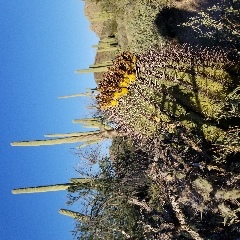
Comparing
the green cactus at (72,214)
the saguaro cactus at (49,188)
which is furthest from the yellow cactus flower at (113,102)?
the saguaro cactus at (49,188)

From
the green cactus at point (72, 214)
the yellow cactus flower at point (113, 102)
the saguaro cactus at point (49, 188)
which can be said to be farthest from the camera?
the saguaro cactus at point (49, 188)

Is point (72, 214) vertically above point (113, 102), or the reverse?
point (113, 102)

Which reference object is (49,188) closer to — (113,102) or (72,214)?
(72,214)

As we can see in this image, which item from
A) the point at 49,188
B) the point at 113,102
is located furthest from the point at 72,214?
the point at 113,102

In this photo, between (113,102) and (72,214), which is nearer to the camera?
(113,102)

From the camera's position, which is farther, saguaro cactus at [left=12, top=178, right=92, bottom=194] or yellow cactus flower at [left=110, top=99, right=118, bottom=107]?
saguaro cactus at [left=12, top=178, right=92, bottom=194]

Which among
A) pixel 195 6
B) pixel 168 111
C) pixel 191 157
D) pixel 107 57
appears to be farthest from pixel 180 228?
pixel 107 57

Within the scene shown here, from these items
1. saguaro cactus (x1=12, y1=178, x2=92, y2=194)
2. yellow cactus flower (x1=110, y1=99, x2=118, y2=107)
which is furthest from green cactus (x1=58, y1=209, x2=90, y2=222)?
yellow cactus flower (x1=110, y1=99, x2=118, y2=107)

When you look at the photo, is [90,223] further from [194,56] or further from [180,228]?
[194,56]

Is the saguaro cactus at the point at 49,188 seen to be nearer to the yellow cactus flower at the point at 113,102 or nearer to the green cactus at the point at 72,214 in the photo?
the green cactus at the point at 72,214

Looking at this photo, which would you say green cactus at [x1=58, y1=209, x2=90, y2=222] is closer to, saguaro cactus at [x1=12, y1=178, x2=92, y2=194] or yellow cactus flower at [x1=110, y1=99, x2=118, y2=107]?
saguaro cactus at [x1=12, y1=178, x2=92, y2=194]

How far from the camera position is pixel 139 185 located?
12.0 meters

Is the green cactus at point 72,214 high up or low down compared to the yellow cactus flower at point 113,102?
down

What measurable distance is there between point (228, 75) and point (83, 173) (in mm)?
6459
